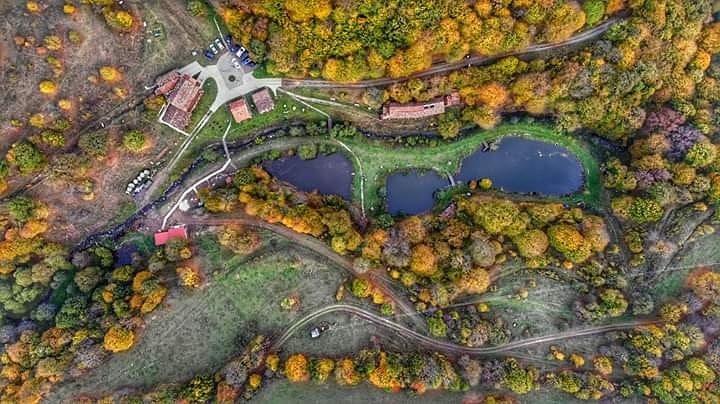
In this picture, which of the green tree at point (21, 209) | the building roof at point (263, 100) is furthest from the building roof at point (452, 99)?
the green tree at point (21, 209)

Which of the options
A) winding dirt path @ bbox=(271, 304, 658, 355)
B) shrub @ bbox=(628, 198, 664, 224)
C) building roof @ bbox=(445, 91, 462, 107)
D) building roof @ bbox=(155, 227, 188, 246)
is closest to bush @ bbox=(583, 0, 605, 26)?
building roof @ bbox=(445, 91, 462, 107)

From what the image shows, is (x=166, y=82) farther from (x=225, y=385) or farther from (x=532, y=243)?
(x=532, y=243)

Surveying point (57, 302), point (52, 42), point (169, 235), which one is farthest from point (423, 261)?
point (52, 42)

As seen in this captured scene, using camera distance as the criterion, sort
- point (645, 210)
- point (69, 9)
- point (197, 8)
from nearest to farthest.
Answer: point (69, 9), point (197, 8), point (645, 210)

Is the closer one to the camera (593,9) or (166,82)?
(593,9)

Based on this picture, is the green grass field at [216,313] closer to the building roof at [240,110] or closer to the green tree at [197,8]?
the building roof at [240,110]
